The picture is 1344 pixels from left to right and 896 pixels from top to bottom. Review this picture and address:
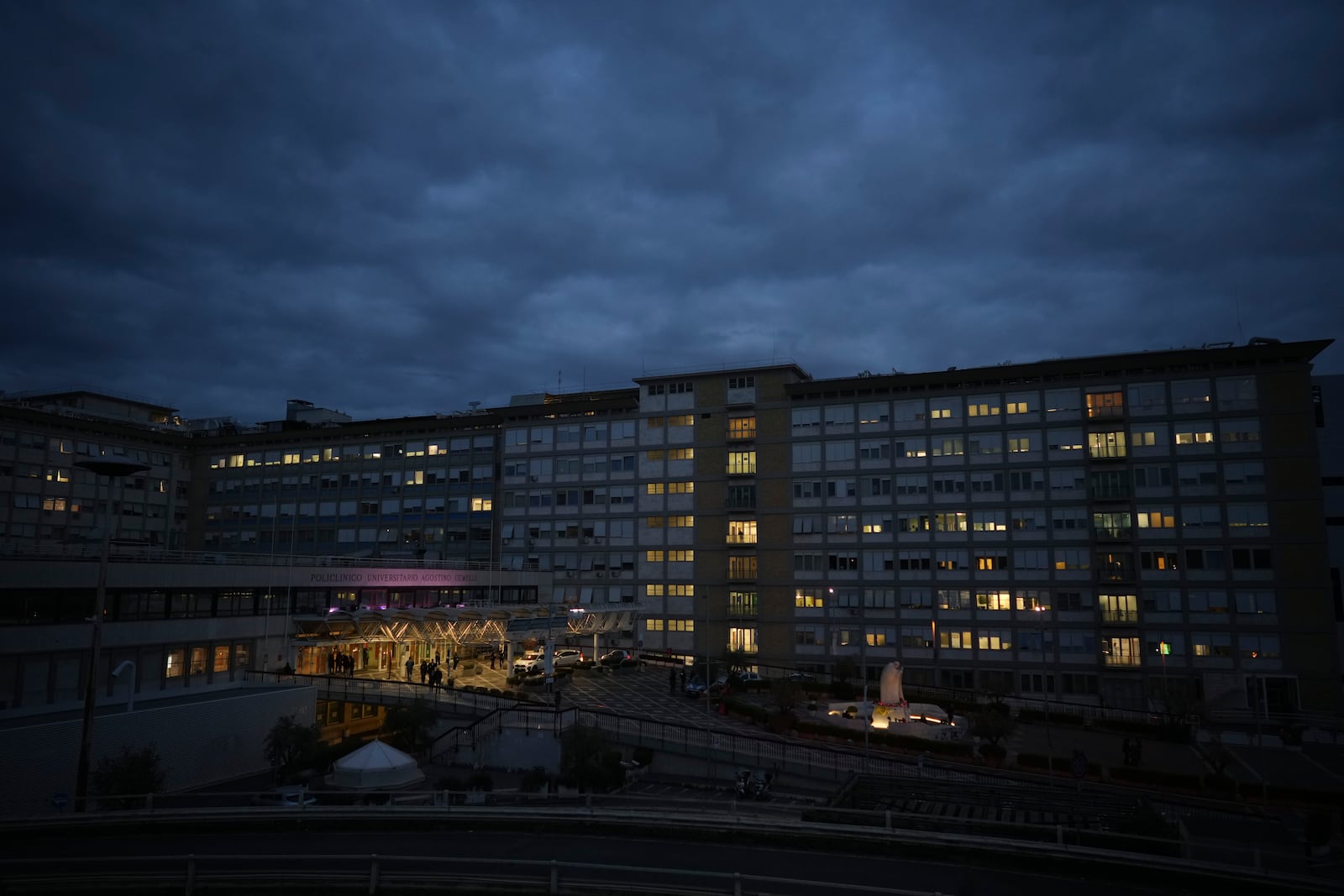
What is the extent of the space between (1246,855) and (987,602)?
51598mm

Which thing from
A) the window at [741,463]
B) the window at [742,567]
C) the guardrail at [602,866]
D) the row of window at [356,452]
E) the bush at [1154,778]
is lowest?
the bush at [1154,778]

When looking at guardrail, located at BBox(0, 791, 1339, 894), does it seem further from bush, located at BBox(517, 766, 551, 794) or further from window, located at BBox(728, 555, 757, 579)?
window, located at BBox(728, 555, 757, 579)

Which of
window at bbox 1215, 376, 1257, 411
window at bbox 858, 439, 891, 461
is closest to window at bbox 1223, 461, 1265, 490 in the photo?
window at bbox 1215, 376, 1257, 411

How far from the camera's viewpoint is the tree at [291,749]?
34.8 metres

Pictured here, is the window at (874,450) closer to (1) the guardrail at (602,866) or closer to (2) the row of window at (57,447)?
(1) the guardrail at (602,866)

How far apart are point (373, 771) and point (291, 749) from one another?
25.5 ft

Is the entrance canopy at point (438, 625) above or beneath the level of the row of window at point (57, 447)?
beneath

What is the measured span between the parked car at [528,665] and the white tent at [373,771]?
2890 centimetres

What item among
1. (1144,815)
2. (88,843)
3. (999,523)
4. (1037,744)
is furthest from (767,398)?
(88,843)

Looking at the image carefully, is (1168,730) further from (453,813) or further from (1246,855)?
(453,813)

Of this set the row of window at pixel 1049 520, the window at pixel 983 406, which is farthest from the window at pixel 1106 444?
the window at pixel 983 406

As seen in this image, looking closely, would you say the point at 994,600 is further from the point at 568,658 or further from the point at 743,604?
the point at 568,658

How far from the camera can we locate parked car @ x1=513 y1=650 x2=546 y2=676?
200 ft

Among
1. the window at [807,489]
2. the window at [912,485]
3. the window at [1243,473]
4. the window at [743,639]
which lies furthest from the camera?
the window at [807,489]
